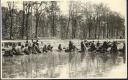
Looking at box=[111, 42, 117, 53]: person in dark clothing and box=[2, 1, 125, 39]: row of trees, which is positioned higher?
box=[2, 1, 125, 39]: row of trees

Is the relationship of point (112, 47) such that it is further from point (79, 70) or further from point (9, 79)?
point (9, 79)

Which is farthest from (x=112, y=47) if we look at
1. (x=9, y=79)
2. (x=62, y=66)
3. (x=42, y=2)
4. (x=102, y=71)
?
(x=9, y=79)

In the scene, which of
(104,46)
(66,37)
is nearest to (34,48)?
(66,37)

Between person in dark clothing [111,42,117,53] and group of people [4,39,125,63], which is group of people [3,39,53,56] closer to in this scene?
group of people [4,39,125,63]

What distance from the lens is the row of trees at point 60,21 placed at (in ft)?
5.11

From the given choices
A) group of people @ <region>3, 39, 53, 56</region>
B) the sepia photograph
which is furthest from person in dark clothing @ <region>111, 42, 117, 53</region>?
group of people @ <region>3, 39, 53, 56</region>

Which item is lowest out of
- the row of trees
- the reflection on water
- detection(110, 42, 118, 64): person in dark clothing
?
the reflection on water

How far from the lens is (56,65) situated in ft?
5.08

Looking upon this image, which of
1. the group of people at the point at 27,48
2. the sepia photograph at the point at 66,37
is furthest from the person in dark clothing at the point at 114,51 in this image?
the group of people at the point at 27,48

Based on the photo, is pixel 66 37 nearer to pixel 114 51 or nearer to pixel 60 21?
pixel 60 21

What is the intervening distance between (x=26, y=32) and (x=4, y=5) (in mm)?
153

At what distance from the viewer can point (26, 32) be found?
1.56 meters

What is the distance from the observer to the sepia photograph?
5.08 feet

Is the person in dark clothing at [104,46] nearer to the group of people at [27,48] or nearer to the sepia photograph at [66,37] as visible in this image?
the sepia photograph at [66,37]
